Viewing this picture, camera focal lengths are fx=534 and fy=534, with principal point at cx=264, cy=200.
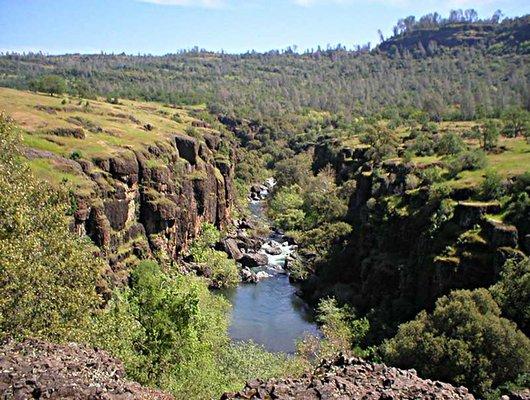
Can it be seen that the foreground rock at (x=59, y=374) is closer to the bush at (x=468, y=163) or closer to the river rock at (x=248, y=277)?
the river rock at (x=248, y=277)

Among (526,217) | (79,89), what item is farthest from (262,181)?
(526,217)

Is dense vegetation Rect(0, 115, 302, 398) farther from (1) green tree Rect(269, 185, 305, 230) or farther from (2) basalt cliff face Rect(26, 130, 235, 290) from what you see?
(1) green tree Rect(269, 185, 305, 230)

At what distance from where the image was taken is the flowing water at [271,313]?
234 ft

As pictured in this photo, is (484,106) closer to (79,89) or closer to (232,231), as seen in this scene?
(232,231)

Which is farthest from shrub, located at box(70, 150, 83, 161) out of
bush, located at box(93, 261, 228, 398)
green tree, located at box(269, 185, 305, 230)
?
green tree, located at box(269, 185, 305, 230)

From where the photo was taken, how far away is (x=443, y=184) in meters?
78.1

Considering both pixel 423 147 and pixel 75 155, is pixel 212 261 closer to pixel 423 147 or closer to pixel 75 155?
pixel 75 155

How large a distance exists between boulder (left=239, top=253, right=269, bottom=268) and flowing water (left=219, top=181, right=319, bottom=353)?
77.5 inches

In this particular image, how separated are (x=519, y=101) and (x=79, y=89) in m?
152

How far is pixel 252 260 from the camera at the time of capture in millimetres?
103875

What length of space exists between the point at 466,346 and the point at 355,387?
22330 millimetres

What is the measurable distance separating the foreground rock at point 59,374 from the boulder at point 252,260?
75.0m

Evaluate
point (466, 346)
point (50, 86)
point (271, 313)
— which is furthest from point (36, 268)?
point (50, 86)

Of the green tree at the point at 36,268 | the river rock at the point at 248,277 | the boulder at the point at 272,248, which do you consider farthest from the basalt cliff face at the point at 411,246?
the green tree at the point at 36,268
